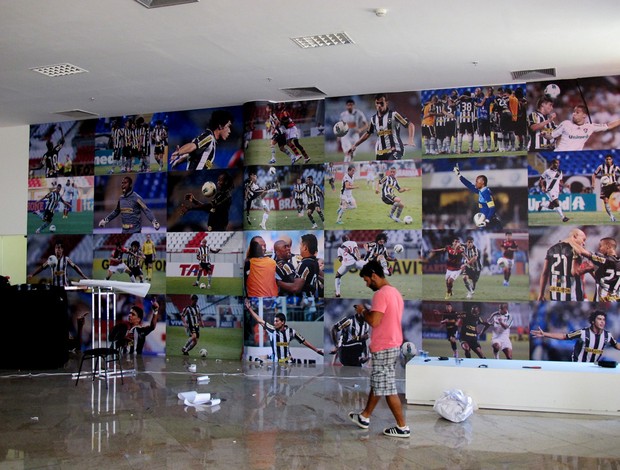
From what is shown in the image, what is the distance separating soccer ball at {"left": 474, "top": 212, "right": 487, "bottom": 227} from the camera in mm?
9797

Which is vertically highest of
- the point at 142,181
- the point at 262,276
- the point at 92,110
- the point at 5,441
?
the point at 92,110

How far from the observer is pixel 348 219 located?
34.4 ft

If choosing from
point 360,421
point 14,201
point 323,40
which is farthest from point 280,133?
point 14,201

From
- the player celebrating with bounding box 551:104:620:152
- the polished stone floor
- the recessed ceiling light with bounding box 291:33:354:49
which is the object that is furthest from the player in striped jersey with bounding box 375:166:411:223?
the recessed ceiling light with bounding box 291:33:354:49

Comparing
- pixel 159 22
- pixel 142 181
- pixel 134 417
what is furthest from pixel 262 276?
pixel 159 22

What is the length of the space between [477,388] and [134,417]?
12.4ft

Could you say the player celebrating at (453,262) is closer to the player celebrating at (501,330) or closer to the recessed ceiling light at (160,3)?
the player celebrating at (501,330)

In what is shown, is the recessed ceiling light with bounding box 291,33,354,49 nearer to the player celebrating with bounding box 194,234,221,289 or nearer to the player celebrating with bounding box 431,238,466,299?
the player celebrating with bounding box 431,238,466,299

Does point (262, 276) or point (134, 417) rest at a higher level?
point (262, 276)

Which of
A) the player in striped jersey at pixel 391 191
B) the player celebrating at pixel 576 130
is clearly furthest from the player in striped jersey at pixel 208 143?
the player celebrating at pixel 576 130

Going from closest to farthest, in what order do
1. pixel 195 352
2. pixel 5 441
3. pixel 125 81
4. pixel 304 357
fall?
pixel 5 441 < pixel 125 81 < pixel 304 357 < pixel 195 352

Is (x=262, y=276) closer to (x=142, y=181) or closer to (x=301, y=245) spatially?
(x=301, y=245)

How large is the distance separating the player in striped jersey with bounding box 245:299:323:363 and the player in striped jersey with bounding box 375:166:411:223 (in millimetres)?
2437

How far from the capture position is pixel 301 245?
35.0 ft
